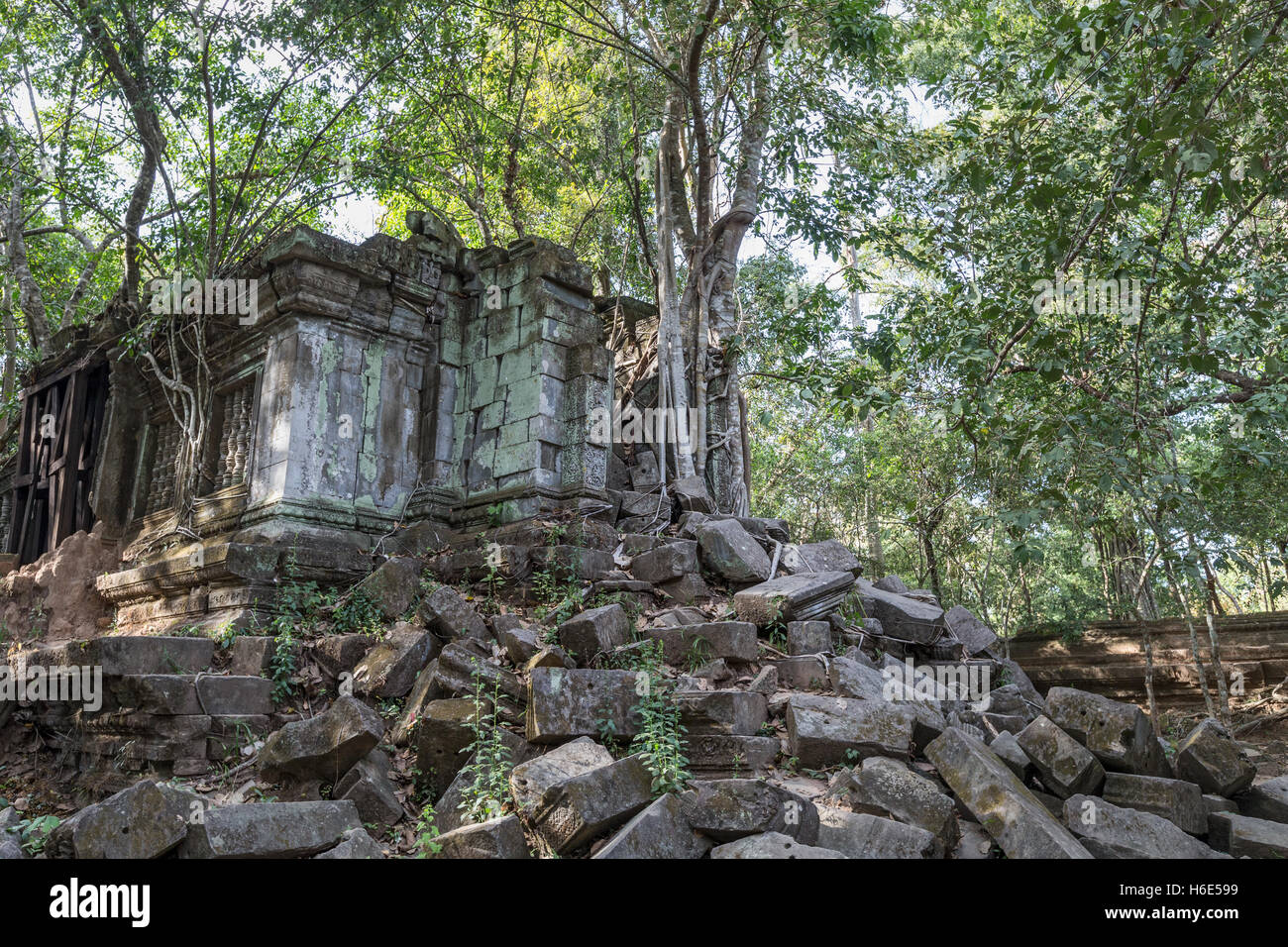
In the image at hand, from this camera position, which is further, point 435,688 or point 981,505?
point 981,505

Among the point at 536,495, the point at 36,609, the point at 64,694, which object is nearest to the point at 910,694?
the point at 536,495

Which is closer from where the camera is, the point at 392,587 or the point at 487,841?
the point at 487,841

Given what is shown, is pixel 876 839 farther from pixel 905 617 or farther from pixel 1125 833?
pixel 905 617

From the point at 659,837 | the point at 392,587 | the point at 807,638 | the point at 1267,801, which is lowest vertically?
the point at 1267,801

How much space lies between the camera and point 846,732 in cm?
449

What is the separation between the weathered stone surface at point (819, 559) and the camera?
22.2ft

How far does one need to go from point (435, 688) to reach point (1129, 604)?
10.8 metres

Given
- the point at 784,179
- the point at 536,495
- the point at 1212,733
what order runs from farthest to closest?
the point at 784,179 → the point at 536,495 → the point at 1212,733

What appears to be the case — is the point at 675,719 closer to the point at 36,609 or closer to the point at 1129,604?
the point at 36,609

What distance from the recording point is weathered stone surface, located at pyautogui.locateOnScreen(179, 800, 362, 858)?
11.3 ft

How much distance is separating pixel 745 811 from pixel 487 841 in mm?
975

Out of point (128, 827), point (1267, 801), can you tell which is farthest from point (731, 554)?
point (128, 827)

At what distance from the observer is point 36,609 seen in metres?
8.16

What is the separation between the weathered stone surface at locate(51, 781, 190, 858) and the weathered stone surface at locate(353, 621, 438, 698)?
1751 millimetres
